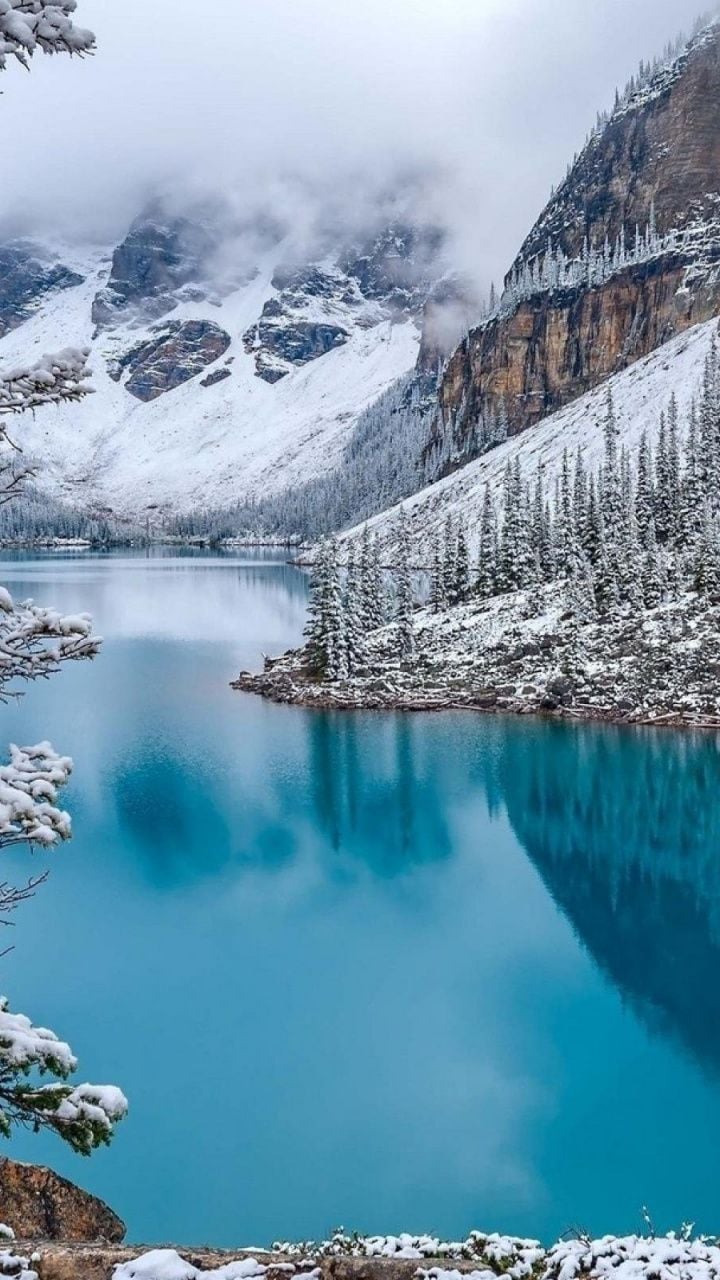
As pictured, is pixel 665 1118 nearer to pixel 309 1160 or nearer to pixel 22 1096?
pixel 309 1160

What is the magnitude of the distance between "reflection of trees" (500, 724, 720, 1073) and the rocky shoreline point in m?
4.12

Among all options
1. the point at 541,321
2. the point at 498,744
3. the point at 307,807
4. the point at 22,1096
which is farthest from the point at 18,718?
the point at 541,321

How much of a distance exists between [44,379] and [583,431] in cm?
14474

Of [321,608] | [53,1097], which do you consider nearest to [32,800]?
[53,1097]

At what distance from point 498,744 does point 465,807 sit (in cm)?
980

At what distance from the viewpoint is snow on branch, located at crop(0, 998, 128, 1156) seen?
7750 millimetres

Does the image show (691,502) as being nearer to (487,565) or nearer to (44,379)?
(487,565)

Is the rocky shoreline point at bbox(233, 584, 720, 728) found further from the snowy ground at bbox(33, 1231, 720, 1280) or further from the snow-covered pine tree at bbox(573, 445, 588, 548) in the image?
the snowy ground at bbox(33, 1231, 720, 1280)

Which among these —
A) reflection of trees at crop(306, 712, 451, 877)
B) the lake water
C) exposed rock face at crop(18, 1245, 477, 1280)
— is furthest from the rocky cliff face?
exposed rock face at crop(18, 1245, 477, 1280)

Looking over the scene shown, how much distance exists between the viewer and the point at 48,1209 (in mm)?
11578

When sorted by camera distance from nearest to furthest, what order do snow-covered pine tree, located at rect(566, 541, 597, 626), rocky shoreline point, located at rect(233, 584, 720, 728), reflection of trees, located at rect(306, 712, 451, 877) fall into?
1. reflection of trees, located at rect(306, 712, 451, 877)
2. rocky shoreline point, located at rect(233, 584, 720, 728)
3. snow-covered pine tree, located at rect(566, 541, 597, 626)

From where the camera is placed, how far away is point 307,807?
46.3 meters

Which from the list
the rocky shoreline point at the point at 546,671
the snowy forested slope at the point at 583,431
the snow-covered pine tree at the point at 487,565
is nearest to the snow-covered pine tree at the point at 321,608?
the rocky shoreline point at the point at 546,671

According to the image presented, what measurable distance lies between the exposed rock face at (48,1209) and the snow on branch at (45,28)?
12.5 metres
